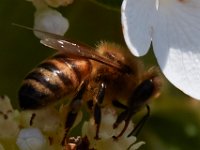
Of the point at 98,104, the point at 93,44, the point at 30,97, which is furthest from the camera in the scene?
the point at 93,44

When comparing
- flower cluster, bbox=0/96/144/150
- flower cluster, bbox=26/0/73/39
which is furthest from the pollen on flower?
flower cluster, bbox=0/96/144/150

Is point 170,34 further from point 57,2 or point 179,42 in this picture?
point 57,2

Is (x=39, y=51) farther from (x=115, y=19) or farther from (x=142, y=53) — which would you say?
(x=142, y=53)

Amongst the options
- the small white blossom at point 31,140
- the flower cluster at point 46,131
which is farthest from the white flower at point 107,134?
the small white blossom at point 31,140

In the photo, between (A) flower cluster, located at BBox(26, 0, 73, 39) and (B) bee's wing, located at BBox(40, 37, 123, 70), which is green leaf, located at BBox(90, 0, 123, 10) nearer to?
(A) flower cluster, located at BBox(26, 0, 73, 39)

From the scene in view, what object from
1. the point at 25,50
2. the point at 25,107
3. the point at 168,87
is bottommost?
the point at 168,87

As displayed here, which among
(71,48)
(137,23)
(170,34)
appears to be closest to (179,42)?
(170,34)

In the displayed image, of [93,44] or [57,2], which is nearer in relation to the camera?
[57,2]

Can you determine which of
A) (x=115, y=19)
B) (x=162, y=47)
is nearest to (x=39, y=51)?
(x=115, y=19)
